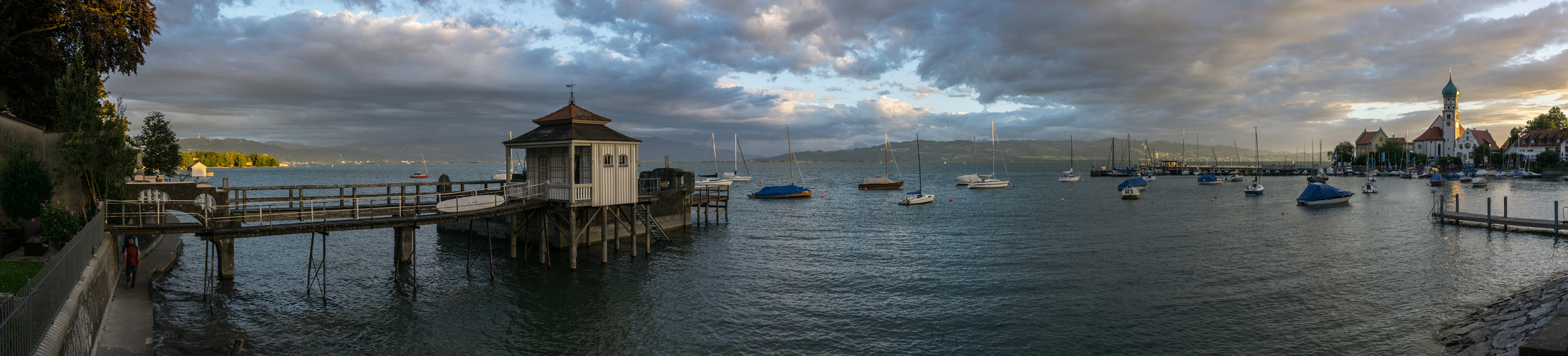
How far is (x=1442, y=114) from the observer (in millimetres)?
156000

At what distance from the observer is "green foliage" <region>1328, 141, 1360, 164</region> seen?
166000 mm

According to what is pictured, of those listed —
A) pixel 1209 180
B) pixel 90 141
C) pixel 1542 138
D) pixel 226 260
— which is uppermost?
pixel 1542 138

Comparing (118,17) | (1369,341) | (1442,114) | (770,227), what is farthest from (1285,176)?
(118,17)

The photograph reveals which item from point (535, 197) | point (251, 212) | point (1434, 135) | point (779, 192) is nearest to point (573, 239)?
point (535, 197)

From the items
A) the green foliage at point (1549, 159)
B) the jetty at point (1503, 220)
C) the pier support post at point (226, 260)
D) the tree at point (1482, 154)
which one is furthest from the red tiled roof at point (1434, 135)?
the pier support post at point (226, 260)

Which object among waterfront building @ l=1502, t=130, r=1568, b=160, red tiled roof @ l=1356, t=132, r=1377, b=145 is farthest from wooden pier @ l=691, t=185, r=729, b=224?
red tiled roof @ l=1356, t=132, r=1377, b=145

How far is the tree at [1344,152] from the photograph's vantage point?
544ft

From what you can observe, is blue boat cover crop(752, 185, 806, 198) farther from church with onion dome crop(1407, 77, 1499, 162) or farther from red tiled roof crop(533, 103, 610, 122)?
church with onion dome crop(1407, 77, 1499, 162)

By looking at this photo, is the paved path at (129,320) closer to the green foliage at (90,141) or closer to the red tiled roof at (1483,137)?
the green foliage at (90,141)

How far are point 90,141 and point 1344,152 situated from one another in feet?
715

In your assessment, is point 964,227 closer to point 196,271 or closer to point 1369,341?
point 1369,341

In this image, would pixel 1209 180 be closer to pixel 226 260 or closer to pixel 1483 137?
pixel 1483 137

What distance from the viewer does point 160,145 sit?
5812 cm

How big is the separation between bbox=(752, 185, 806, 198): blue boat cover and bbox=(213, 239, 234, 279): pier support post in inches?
2078
